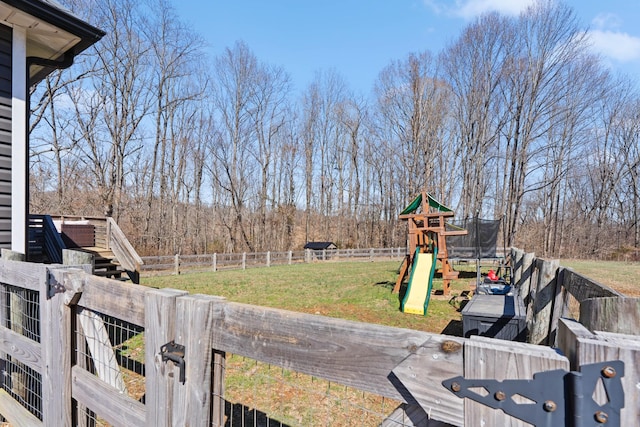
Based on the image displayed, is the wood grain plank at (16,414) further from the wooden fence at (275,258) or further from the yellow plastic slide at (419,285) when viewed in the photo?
the wooden fence at (275,258)

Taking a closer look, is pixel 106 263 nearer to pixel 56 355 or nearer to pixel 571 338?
pixel 56 355

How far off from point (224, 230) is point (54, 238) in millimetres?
20282

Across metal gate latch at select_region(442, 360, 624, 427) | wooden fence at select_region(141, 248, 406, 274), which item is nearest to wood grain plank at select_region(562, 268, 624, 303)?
metal gate latch at select_region(442, 360, 624, 427)

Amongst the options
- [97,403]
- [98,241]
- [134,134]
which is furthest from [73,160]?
[97,403]

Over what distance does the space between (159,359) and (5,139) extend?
15.5 ft

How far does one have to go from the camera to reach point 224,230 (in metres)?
26.1

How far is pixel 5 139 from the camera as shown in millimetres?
4348

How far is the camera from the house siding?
4289 mm

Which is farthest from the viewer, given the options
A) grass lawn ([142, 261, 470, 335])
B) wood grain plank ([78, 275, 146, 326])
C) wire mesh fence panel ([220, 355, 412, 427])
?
Answer: grass lawn ([142, 261, 470, 335])

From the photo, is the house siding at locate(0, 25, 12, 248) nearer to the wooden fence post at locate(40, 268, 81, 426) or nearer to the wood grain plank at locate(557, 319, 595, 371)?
the wooden fence post at locate(40, 268, 81, 426)

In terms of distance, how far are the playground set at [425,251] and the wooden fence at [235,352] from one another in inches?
223

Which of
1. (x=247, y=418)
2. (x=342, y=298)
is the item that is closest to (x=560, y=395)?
(x=247, y=418)

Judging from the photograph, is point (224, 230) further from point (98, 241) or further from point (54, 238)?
point (54, 238)

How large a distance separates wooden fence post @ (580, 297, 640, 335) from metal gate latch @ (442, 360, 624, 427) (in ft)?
1.39
